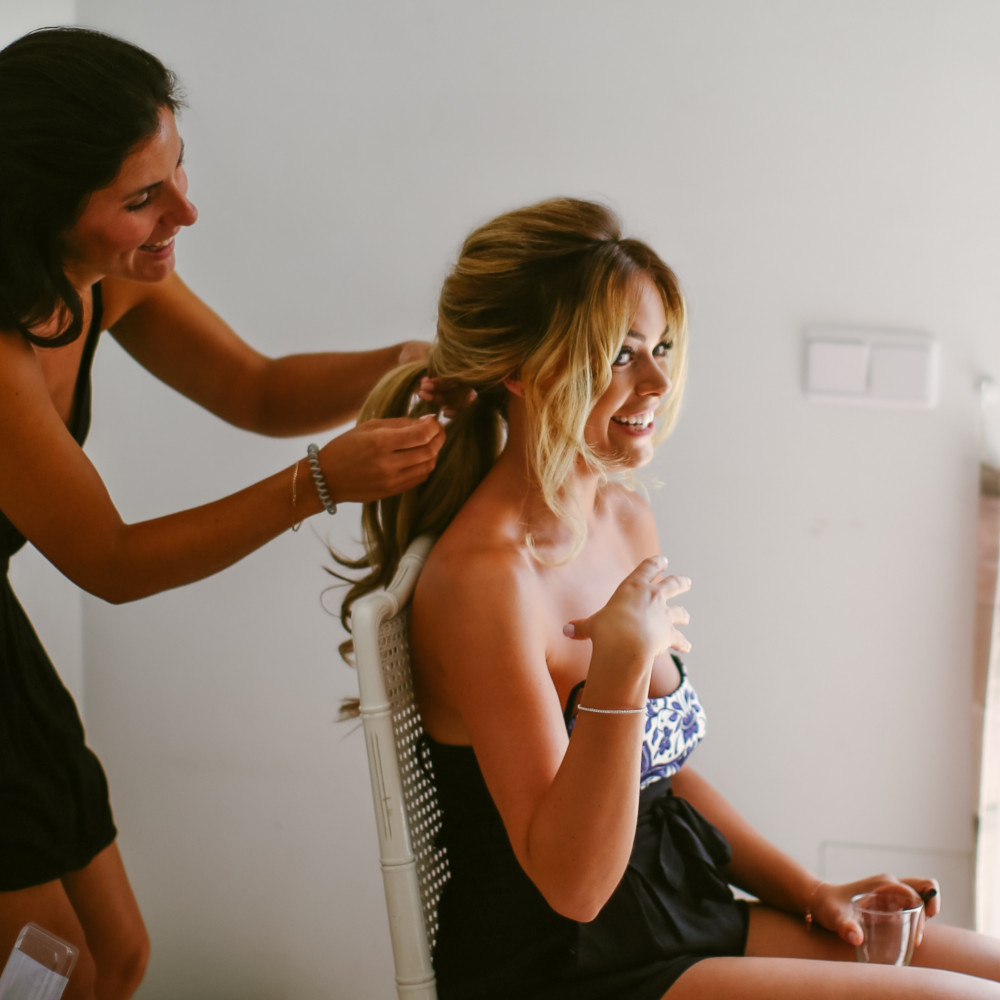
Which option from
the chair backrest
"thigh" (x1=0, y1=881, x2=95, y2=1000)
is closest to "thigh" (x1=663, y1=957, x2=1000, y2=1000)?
the chair backrest

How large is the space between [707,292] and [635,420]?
543 millimetres

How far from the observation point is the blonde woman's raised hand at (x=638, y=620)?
0.94m

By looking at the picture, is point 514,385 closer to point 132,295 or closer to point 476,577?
point 476,577

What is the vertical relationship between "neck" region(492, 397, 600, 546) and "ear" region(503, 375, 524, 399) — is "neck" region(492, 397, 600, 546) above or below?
below

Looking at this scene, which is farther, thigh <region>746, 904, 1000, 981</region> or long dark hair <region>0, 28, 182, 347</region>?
thigh <region>746, 904, 1000, 981</region>

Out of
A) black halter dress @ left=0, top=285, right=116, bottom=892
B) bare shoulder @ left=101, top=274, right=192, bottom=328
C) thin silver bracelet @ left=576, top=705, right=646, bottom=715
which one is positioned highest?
bare shoulder @ left=101, top=274, right=192, bottom=328

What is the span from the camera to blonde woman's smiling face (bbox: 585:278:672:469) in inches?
45.3

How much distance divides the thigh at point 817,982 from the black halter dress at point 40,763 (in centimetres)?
73

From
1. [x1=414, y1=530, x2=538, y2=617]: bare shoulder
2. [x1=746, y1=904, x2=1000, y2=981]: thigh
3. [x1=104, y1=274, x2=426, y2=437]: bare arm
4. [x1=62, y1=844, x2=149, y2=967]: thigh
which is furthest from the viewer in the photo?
[x1=104, y1=274, x2=426, y2=437]: bare arm

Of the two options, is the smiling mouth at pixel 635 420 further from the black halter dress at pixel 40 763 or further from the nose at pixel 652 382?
the black halter dress at pixel 40 763

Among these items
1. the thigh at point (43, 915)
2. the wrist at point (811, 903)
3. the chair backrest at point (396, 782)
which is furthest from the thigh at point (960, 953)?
the thigh at point (43, 915)

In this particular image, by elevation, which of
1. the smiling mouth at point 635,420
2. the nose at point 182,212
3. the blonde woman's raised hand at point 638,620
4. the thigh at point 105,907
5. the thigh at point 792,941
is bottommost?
the thigh at point 105,907

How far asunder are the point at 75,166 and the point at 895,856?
161 cm

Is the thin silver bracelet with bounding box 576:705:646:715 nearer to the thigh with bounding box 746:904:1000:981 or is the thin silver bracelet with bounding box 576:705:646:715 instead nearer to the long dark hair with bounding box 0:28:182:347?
the thigh with bounding box 746:904:1000:981
